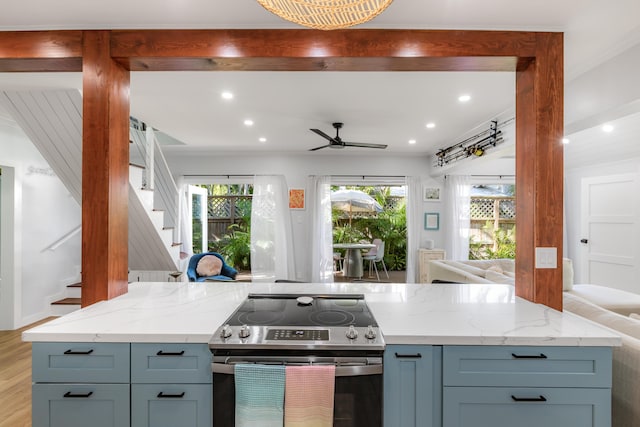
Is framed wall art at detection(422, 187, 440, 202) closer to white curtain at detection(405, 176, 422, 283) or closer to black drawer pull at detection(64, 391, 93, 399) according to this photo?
white curtain at detection(405, 176, 422, 283)

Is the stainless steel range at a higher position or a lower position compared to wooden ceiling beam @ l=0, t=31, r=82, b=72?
lower

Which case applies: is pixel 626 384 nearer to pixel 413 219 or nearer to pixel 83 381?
pixel 83 381

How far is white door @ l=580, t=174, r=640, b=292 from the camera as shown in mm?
4379

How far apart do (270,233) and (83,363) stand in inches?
174

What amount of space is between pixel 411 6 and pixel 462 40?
1.28 ft

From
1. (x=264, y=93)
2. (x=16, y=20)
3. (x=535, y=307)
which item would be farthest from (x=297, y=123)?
(x=535, y=307)

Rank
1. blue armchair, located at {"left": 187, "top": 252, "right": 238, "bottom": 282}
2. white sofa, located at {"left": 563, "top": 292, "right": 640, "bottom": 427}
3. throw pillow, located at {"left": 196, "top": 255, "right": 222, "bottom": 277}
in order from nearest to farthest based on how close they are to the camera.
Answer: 1. white sofa, located at {"left": 563, "top": 292, "right": 640, "bottom": 427}
2. blue armchair, located at {"left": 187, "top": 252, "right": 238, "bottom": 282}
3. throw pillow, located at {"left": 196, "top": 255, "right": 222, "bottom": 277}

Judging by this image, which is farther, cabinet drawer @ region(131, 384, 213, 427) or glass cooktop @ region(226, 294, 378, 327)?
glass cooktop @ region(226, 294, 378, 327)

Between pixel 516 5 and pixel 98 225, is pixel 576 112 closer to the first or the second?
pixel 516 5

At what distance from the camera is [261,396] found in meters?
1.21

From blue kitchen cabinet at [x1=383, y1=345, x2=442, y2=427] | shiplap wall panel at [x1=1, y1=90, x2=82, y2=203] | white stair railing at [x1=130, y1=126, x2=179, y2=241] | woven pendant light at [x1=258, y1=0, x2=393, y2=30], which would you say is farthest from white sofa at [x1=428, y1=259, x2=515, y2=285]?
shiplap wall panel at [x1=1, y1=90, x2=82, y2=203]

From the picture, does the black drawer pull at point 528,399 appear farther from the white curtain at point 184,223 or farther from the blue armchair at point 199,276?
the white curtain at point 184,223

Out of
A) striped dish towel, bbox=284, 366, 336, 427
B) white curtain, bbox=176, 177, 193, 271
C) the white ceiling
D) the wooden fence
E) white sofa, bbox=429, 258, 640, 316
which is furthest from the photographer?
the wooden fence

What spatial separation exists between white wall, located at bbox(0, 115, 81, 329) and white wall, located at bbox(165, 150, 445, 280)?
6.24 feet
